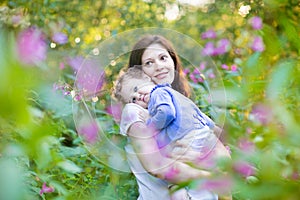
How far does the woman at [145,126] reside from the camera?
1.22m

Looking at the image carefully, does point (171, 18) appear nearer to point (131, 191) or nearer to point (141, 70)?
point (131, 191)

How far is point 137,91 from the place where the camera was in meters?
1.22

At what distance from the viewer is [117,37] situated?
142 centimetres

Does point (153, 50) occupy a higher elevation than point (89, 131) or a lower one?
higher

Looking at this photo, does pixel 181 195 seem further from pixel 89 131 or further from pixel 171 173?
pixel 89 131

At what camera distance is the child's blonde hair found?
1.24 meters

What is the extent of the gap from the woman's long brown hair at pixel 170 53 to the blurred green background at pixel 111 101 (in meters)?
0.05

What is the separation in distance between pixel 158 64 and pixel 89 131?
363 millimetres

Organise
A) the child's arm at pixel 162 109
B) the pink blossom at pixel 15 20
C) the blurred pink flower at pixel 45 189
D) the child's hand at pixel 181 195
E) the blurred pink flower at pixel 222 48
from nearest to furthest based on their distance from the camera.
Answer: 1. the child's arm at pixel 162 109
2. the child's hand at pixel 181 195
3. the blurred pink flower at pixel 45 189
4. the pink blossom at pixel 15 20
5. the blurred pink flower at pixel 222 48

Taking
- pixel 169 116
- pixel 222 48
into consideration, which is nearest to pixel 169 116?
pixel 169 116

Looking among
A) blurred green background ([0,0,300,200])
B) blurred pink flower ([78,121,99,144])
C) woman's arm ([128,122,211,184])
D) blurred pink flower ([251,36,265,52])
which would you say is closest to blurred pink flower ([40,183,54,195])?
blurred green background ([0,0,300,200])

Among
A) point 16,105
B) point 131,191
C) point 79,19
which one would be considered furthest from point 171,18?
point 16,105

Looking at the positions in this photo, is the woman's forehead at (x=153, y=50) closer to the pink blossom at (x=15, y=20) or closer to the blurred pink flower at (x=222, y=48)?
the pink blossom at (x=15, y=20)

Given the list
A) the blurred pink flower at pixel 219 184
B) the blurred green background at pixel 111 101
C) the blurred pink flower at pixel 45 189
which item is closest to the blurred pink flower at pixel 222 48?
the blurred green background at pixel 111 101
